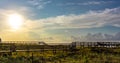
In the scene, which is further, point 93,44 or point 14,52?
point 93,44

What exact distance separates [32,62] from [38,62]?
2.86 feet

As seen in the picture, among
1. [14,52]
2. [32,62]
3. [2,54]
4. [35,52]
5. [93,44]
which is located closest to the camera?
[32,62]

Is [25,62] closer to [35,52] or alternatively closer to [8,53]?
[8,53]

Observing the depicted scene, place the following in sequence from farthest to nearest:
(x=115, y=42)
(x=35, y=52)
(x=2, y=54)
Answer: (x=115, y=42), (x=35, y=52), (x=2, y=54)

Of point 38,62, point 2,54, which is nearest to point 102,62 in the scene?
point 38,62

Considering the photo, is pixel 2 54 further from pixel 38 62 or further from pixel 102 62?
pixel 102 62

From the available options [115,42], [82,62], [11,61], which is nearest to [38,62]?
[11,61]

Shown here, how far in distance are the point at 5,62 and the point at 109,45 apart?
178ft

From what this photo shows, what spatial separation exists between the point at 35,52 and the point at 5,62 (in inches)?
711

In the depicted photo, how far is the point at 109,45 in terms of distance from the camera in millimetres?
81312

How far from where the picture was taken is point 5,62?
3206cm

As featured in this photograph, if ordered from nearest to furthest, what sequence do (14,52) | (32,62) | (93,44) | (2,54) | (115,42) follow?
1. (32,62)
2. (2,54)
3. (14,52)
4. (93,44)
5. (115,42)

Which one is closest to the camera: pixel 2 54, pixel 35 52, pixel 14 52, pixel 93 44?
pixel 2 54

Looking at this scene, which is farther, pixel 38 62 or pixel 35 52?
pixel 35 52
